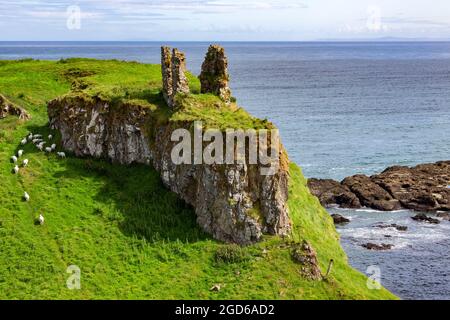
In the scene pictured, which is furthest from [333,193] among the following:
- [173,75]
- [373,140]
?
[173,75]

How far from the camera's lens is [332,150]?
102250 mm

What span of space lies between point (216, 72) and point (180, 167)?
10705 mm

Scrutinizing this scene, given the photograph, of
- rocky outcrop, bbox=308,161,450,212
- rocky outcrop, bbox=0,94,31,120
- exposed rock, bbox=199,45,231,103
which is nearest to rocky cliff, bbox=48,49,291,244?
exposed rock, bbox=199,45,231,103

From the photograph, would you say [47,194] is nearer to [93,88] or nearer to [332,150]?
[93,88]

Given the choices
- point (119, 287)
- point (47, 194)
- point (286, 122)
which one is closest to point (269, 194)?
point (119, 287)

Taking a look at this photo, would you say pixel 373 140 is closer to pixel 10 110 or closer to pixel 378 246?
pixel 378 246

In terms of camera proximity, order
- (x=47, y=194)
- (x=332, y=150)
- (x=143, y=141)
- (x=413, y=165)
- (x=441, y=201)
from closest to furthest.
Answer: (x=47, y=194) < (x=143, y=141) < (x=441, y=201) < (x=413, y=165) < (x=332, y=150)

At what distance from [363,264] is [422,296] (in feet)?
26.1

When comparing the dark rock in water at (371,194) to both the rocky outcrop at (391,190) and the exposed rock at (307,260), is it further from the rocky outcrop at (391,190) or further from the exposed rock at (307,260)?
the exposed rock at (307,260)

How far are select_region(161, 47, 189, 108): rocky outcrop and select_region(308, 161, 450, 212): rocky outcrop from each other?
1400 inches

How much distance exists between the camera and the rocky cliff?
40969 mm

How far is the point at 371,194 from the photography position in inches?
3105

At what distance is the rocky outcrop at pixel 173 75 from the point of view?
48.6 metres

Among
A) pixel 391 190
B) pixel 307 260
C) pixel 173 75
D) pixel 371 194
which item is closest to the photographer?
pixel 307 260
